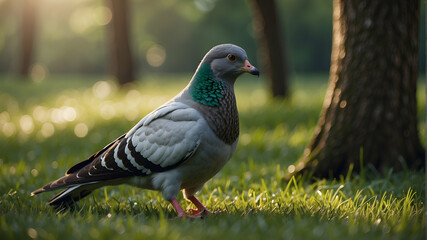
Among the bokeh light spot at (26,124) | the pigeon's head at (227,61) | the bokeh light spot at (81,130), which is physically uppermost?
the pigeon's head at (227,61)

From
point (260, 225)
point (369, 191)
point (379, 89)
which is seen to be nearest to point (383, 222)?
point (260, 225)

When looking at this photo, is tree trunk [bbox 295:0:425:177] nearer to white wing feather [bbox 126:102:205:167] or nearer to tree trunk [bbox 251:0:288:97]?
white wing feather [bbox 126:102:205:167]

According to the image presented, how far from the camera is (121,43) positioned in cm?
1467

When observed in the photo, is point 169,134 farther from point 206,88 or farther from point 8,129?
point 8,129

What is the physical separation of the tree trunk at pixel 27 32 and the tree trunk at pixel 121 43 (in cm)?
1006

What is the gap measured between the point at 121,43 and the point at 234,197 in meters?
11.4

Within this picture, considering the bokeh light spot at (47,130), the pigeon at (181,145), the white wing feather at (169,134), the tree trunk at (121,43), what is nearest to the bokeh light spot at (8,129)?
the bokeh light spot at (47,130)

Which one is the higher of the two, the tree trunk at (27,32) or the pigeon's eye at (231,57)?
the tree trunk at (27,32)

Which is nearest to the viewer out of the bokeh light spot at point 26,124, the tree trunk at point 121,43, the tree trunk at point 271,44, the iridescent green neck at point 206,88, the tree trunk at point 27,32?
the iridescent green neck at point 206,88

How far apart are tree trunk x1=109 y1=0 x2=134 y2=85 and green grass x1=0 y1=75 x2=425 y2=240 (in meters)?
5.50

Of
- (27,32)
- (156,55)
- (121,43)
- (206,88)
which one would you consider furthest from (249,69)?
(156,55)

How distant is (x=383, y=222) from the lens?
3029 millimetres

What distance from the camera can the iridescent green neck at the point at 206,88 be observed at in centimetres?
352

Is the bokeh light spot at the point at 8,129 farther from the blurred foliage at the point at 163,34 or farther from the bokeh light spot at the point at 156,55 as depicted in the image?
the bokeh light spot at the point at 156,55
